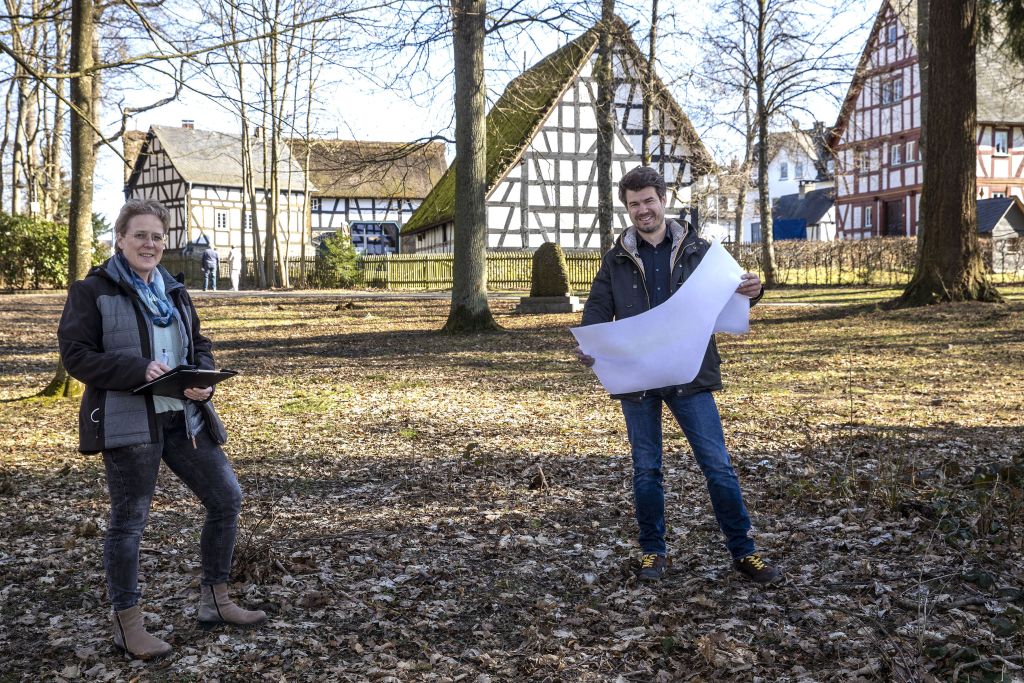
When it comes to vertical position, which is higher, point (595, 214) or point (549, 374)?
point (595, 214)

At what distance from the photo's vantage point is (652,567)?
478 centimetres

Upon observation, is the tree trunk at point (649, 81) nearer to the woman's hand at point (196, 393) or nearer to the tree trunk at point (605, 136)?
the tree trunk at point (605, 136)

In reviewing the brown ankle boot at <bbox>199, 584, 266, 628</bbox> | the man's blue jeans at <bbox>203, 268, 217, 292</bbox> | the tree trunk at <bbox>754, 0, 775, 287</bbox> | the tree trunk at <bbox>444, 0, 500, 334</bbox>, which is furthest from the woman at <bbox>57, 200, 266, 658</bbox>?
the man's blue jeans at <bbox>203, 268, 217, 292</bbox>

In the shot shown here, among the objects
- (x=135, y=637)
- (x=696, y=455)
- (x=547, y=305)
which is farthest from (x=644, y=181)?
(x=547, y=305)

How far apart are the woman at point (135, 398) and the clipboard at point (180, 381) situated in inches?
1.4

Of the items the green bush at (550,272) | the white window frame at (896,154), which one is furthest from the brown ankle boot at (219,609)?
the white window frame at (896,154)

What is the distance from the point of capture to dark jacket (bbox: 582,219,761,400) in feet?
14.9

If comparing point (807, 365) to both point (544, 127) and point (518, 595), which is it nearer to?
point (518, 595)

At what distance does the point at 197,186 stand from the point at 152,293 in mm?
53625

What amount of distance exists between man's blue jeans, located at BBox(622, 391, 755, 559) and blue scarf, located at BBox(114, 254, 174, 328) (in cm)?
216

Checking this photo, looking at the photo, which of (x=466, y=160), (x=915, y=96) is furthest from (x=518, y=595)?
(x=915, y=96)

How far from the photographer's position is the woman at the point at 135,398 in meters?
3.75

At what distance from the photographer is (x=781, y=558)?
5062mm

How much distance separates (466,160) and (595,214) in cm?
2041
